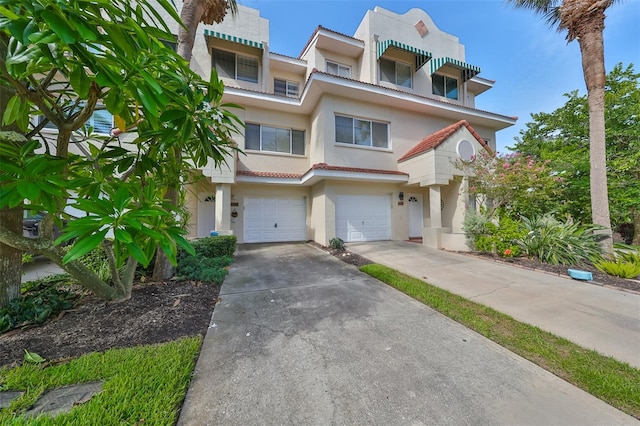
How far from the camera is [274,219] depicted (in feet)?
35.2

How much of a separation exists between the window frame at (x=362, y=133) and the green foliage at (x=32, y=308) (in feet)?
29.4

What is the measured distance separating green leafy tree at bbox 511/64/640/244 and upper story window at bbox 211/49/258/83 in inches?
522

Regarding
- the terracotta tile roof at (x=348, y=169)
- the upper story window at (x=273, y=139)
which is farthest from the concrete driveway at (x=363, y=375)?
the upper story window at (x=273, y=139)

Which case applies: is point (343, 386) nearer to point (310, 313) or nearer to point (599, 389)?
point (310, 313)

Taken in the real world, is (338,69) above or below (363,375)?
above

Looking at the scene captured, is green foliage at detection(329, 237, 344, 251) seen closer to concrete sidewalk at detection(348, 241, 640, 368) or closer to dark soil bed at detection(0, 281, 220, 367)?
concrete sidewalk at detection(348, 241, 640, 368)

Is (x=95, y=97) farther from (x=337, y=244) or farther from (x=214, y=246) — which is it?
(x=337, y=244)

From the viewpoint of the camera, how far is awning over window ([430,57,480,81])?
39.1 ft

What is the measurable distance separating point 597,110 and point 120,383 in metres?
12.3

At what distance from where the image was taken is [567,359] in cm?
252

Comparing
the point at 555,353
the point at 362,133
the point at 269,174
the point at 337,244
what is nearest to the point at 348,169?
the point at 362,133

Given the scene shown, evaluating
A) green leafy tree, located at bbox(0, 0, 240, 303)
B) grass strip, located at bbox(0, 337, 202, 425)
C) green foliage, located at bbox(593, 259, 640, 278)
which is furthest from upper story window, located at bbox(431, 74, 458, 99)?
grass strip, located at bbox(0, 337, 202, 425)

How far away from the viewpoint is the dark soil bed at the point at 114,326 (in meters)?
2.54

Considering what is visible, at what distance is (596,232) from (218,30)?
654 inches
